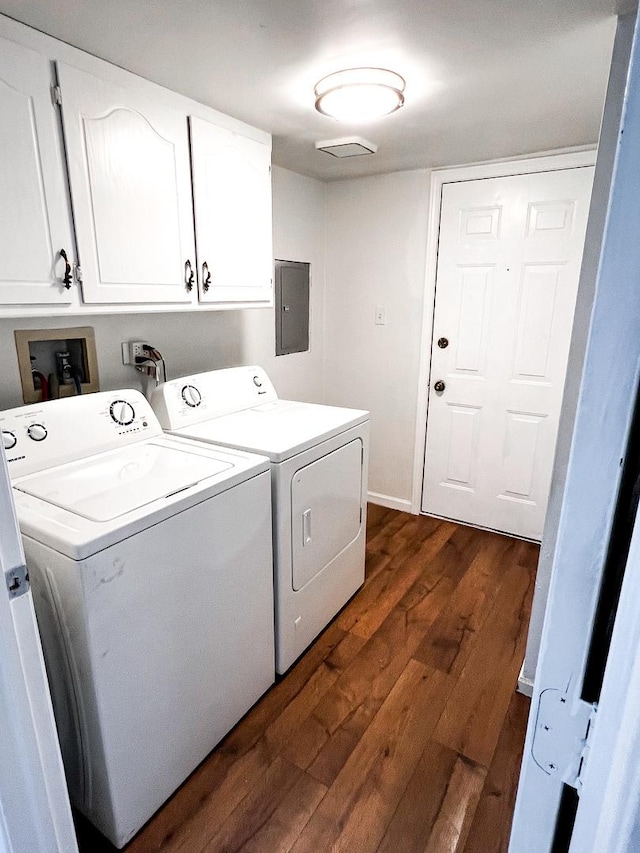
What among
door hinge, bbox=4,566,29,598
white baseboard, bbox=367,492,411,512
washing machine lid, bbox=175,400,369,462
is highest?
door hinge, bbox=4,566,29,598

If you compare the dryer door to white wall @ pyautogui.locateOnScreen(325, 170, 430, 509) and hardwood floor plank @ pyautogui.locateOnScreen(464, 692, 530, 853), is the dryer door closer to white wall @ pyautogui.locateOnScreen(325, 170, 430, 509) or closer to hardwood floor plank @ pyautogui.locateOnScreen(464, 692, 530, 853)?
hardwood floor plank @ pyautogui.locateOnScreen(464, 692, 530, 853)

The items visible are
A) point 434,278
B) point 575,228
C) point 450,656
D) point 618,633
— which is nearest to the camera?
point 618,633

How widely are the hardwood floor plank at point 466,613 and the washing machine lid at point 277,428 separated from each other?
0.98m

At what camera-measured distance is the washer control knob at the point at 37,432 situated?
151cm

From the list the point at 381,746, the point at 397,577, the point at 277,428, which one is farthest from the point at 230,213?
the point at 381,746

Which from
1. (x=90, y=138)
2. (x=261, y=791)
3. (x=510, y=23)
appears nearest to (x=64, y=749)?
(x=261, y=791)

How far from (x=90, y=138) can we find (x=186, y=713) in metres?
1.72

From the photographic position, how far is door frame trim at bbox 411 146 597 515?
7.77ft

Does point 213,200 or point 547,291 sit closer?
point 213,200

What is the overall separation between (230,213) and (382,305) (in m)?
1.32

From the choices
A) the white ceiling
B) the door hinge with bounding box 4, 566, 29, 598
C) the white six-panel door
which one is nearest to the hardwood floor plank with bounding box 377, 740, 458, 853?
the door hinge with bounding box 4, 566, 29, 598

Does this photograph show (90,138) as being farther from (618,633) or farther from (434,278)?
(434,278)

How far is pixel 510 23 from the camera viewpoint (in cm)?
128

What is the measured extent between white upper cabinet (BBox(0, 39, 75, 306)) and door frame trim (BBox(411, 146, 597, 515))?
199 centimetres
